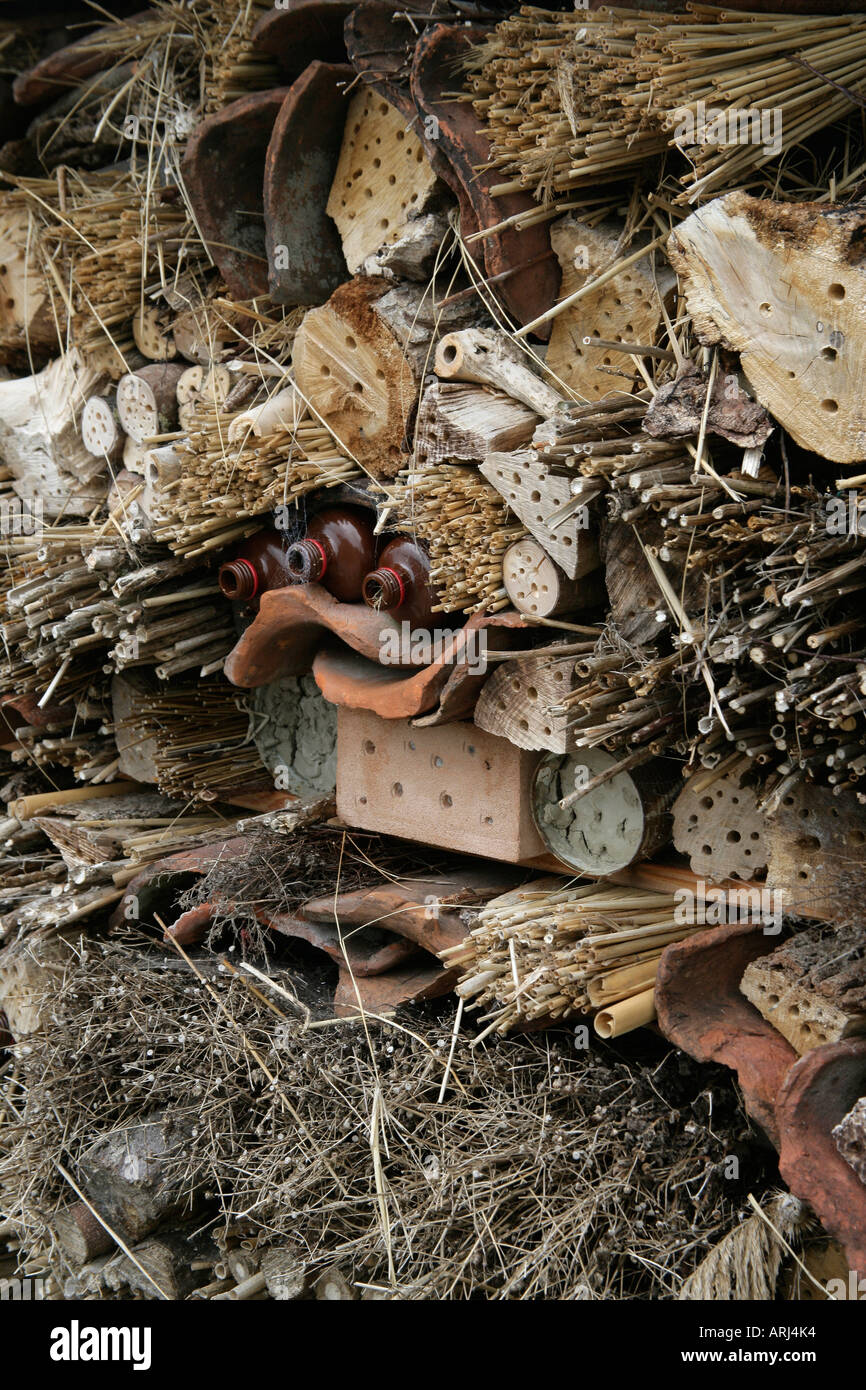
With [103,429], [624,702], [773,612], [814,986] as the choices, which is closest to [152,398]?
[103,429]

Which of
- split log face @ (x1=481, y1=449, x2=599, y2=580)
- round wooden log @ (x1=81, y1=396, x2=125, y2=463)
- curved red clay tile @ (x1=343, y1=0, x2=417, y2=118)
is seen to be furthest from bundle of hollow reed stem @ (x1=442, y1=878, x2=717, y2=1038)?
round wooden log @ (x1=81, y1=396, x2=125, y2=463)

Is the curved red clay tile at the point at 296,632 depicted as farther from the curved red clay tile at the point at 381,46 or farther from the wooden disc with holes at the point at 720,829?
the curved red clay tile at the point at 381,46

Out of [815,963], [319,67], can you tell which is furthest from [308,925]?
[319,67]

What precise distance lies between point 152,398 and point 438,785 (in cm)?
180

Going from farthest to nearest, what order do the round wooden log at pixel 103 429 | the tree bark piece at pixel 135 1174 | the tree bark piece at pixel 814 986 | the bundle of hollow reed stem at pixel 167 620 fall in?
the round wooden log at pixel 103 429, the bundle of hollow reed stem at pixel 167 620, the tree bark piece at pixel 135 1174, the tree bark piece at pixel 814 986

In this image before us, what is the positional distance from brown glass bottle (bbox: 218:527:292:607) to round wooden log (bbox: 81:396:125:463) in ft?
2.92

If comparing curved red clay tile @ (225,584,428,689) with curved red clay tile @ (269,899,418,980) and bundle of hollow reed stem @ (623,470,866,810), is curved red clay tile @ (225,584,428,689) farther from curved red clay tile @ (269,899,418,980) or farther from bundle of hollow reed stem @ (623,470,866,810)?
bundle of hollow reed stem @ (623,470,866,810)

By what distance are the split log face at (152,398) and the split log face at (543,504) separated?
5.85 ft

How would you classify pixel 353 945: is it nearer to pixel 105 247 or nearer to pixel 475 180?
pixel 475 180

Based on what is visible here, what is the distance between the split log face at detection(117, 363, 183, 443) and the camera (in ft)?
13.9

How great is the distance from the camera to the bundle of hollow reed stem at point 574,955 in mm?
2879

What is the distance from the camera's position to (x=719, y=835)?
116 inches

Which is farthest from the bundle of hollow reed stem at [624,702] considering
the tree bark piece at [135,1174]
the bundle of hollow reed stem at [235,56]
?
the bundle of hollow reed stem at [235,56]

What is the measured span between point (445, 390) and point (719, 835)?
51.8 inches
